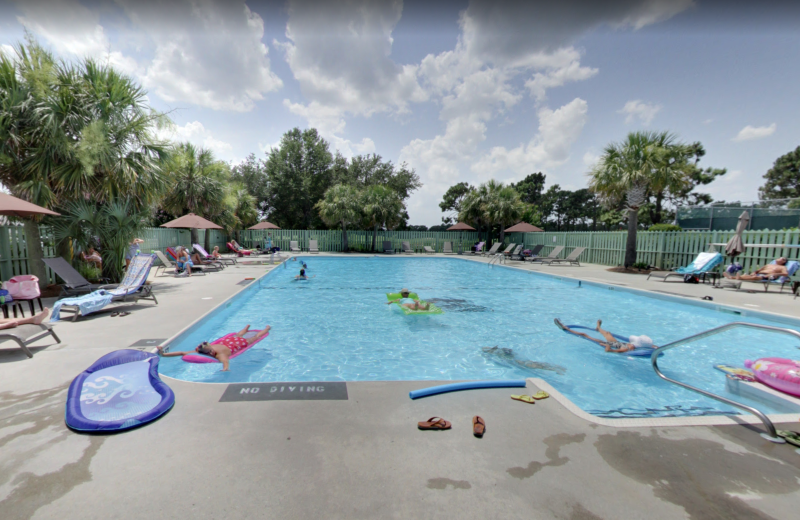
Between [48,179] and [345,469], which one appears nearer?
[345,469]

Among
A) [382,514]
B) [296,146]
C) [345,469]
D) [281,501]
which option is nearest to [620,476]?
[382,514]

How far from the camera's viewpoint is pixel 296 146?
34.0 m

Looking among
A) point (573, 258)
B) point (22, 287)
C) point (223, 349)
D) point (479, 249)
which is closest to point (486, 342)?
point (223, 349)

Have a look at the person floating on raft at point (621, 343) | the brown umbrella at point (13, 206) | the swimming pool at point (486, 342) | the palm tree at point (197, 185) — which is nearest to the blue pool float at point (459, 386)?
the swimming pool at point (486, 342)

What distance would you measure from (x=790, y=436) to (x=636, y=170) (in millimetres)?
13760

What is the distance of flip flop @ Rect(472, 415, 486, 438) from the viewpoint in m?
2.49

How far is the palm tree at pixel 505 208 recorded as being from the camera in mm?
23719

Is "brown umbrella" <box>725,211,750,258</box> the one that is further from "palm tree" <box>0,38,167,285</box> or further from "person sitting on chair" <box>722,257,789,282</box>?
"palm tree" <box>0,38,167,285</box>

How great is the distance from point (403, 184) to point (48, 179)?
105ft

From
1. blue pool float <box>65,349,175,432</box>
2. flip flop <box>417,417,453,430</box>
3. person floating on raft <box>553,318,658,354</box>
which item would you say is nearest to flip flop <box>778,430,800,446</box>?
flip flop <box>417,417,453,430</box>

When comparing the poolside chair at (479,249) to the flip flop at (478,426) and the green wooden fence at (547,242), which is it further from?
the flip flop at (478,426)

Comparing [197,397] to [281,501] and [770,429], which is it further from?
[770,429]

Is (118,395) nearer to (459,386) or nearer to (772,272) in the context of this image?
(459,386)

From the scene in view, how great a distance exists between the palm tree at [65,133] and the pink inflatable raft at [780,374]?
1162cm
